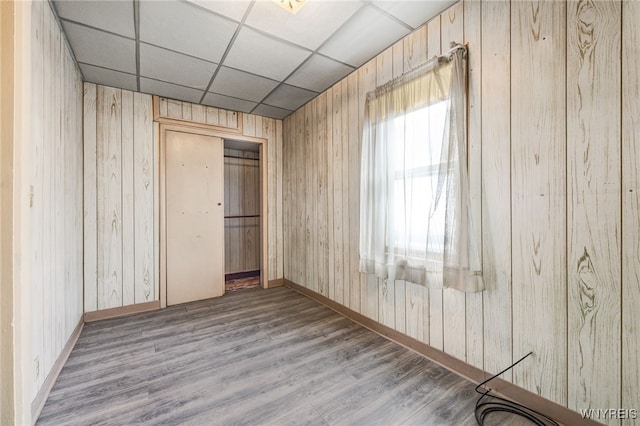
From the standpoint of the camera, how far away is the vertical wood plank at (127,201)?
294 centimetres

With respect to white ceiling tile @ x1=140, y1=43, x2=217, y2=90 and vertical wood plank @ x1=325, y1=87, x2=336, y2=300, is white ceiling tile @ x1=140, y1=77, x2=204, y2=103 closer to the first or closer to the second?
white ceiling tile @ x1=140, y1=43, x2=217, y2=90

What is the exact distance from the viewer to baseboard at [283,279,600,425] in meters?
1.34

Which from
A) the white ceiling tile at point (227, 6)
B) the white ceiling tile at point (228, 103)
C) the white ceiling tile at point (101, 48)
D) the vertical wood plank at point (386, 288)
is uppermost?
the white ceiling tile at point (228, 103)

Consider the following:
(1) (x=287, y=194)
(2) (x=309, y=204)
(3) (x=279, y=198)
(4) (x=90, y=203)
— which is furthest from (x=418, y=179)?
(4) (x=90, y=203)

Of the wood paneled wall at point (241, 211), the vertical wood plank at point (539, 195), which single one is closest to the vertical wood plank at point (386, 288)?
the vertical wood plank at point (539, 195)

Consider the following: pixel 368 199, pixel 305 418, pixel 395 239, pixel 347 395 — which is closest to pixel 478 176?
pixel 395 239

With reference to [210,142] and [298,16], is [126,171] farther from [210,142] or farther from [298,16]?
[298,16]

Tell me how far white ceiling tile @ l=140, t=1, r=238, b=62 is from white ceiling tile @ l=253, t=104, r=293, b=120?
123cm

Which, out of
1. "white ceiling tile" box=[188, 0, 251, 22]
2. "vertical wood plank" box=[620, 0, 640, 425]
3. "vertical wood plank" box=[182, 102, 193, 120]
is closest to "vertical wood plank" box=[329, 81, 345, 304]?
"white ceiling tile" box=[188, 0, 251, 22]

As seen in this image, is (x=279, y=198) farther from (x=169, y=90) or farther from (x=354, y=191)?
(x=169, y=90)

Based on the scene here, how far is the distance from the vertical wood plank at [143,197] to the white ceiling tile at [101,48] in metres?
0.63

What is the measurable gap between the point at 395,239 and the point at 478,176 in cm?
75

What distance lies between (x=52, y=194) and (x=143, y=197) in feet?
4.40

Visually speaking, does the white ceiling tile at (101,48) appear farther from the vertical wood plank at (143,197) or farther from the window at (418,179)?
the window at (418,179)
